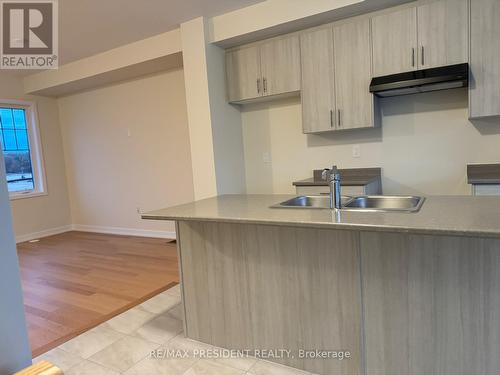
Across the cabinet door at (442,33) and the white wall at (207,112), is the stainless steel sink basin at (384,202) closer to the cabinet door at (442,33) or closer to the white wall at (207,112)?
the cabinet door at (442,33)

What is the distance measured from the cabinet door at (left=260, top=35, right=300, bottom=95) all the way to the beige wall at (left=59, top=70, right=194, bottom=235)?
1455 mm

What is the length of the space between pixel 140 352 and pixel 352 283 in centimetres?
139

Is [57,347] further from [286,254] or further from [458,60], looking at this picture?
[458,60]

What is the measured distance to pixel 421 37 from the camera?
2818 mm

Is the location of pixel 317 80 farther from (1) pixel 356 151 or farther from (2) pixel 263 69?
(1) pixel 356 151

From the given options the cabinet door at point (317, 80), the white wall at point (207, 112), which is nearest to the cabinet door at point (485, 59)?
the cabinet door at point (317, 80)

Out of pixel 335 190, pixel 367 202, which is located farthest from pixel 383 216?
pixel 367 202

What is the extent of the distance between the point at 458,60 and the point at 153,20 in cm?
286

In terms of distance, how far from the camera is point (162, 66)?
4.39m

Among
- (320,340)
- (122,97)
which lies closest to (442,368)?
(320,340)

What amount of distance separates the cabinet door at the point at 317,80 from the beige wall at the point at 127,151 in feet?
6.14

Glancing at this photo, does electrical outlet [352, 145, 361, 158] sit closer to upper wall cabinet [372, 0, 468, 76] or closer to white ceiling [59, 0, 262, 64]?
upper wall cabinet [372, 0, 468, 76]

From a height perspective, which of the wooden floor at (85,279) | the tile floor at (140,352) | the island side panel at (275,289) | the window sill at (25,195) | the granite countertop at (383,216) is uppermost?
the granite countertop at (383,216)

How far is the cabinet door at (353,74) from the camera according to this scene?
3057 millimetres
